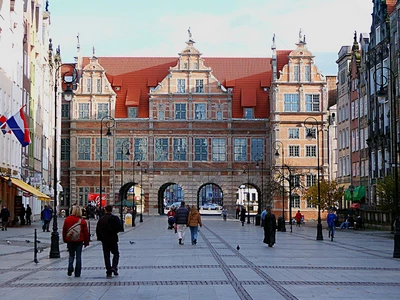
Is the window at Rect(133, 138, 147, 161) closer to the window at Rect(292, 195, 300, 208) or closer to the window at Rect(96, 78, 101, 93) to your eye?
the window at Rect(96, 78, 101, 93)

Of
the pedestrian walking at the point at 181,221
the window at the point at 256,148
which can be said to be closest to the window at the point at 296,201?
the window at the point at 256,148

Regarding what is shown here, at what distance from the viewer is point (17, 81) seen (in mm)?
52281

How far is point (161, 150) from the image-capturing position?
87.6m

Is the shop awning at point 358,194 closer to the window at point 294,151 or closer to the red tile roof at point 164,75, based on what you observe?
the window at point 294,151

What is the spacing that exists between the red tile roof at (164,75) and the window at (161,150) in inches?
136

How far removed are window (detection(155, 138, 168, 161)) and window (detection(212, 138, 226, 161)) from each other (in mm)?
5476

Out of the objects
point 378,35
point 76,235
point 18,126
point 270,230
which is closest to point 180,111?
point 378,35

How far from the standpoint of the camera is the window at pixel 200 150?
288 ft

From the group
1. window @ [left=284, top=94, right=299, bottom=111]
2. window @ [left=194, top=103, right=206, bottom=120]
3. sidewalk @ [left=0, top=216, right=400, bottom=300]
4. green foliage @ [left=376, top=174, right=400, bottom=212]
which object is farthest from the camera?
window @ [left=194, top=103, right=206, bottom=120]

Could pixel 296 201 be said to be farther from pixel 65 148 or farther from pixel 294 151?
pixel 65 148

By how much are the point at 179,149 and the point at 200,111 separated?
195 inches

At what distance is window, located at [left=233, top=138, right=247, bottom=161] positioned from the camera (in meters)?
87.9

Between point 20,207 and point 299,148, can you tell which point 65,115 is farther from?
point 20,207

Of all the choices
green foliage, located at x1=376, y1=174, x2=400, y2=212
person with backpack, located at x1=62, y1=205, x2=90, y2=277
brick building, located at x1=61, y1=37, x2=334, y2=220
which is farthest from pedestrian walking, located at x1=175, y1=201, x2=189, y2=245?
brick building, located at x1=61, y1=37, x2=334, y2=220
